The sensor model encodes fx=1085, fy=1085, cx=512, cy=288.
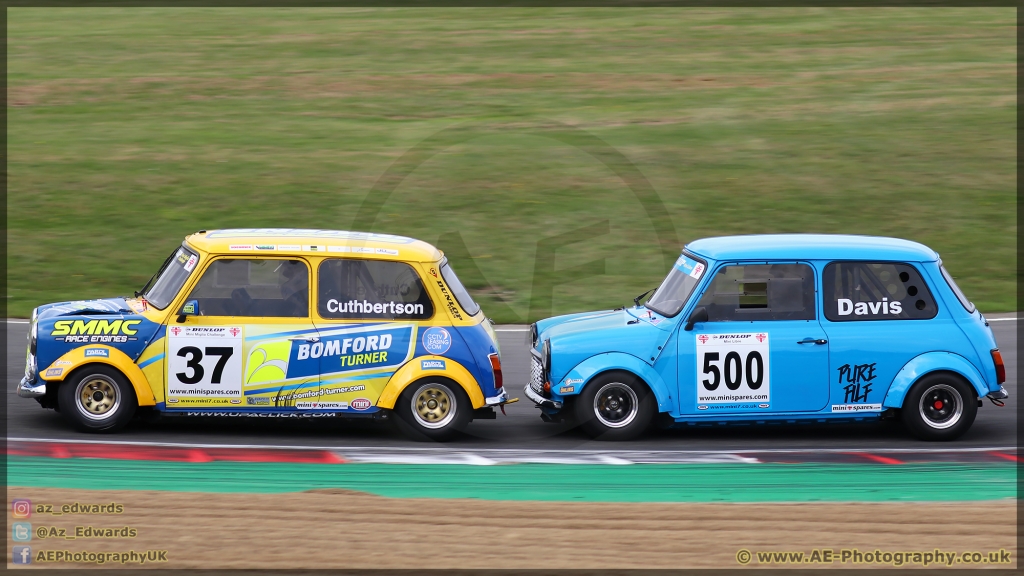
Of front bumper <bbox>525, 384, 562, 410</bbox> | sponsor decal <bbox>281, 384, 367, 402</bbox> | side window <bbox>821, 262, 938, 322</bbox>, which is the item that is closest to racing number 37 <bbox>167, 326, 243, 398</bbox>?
sponsor decal <bbox>281, 384, 367, 402</bbox>

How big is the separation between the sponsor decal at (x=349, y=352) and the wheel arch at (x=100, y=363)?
1.20 metres

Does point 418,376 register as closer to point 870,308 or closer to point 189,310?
point 189,310

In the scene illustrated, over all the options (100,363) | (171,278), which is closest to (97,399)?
(100,363)

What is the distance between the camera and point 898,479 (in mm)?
8734

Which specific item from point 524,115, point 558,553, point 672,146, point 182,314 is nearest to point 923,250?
point 558,553

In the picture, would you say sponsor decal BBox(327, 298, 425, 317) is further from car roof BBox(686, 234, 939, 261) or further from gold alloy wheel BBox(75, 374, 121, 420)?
car roof BBox(686, 234, 939, 261)

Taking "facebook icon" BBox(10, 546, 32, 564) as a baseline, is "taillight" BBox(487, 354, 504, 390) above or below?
above

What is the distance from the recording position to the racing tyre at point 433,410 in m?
9.43

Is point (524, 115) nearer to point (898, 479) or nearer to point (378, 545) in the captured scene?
point (898, 479)

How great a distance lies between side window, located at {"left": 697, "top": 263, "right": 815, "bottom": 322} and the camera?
956 cm

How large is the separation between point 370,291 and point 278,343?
35.6 inches

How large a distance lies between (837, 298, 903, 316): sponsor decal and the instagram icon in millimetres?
6692

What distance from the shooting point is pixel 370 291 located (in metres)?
9.48

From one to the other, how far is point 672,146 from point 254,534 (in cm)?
1629
